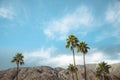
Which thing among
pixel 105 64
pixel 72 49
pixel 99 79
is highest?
pixel 72 49

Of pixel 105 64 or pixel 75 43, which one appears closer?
pixel 75 43

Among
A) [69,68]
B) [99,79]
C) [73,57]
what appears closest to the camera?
[73,57]

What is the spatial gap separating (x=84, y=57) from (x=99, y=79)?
36691 mm

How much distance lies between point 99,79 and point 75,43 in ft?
134

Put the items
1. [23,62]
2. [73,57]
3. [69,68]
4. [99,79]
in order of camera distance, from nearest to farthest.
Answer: [73,57] < [69,68] < [23,62] < [99,79]

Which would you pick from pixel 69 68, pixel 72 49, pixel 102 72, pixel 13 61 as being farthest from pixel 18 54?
pixel 102 72

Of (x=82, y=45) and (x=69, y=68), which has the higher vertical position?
(x=82, y=45)

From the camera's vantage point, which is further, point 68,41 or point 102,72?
point 102,72

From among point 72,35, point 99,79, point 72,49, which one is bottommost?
point 99,79

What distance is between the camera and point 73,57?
74.6 meters

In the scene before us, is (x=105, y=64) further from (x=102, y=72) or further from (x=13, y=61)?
(x=13, y=61)

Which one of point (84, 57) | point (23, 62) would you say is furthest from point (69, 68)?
point (23, 62)

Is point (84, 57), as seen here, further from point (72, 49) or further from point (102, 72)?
point (102, 72)

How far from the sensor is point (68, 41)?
75.9 metres
